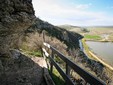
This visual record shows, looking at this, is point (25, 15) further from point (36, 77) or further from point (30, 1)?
point (36, 77)

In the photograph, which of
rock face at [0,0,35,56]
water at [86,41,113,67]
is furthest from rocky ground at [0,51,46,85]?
water at [86,41,113,67]

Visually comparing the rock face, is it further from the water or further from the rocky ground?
the water

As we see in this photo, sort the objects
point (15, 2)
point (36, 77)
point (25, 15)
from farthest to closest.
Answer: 1. point (36, 77)
2. point (25, 15)
3. point (15, 2)

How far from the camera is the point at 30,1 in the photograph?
666 centimetres

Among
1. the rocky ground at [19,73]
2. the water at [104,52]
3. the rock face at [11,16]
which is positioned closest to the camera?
the rock face at [11,16]

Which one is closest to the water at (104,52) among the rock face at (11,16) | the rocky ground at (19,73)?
the rocky ground at (19,73)

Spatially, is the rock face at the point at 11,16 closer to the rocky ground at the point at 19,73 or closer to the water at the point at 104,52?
the rocky ground at the point at 19,73

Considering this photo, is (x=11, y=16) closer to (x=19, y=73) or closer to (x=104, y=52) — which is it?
(x=19, y=73)

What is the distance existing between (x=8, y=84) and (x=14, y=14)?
2.04m

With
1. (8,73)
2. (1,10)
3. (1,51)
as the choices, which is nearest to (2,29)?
(1,10)

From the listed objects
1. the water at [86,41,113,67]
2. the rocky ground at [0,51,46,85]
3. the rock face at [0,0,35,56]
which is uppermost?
the rock face at [0,0,35,56]

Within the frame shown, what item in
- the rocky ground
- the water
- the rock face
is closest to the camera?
the rock face

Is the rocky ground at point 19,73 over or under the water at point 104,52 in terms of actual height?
over

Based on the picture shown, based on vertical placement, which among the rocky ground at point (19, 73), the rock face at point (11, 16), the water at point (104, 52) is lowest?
the water at point (104, 52)
